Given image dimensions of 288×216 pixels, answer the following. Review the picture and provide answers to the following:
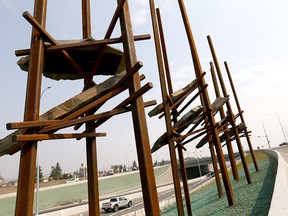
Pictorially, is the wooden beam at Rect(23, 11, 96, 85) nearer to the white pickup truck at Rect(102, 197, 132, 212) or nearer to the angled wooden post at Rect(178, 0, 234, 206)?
the angled wooden post at Rect(178, 0, 234, 206)

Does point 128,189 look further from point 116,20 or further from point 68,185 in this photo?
point 116,20

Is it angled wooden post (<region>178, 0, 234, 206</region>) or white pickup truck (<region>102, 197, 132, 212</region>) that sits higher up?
angled wooden post (<region>178, 0, 234, 206</region>)

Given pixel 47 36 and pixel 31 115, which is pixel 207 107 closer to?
pixel 47 36

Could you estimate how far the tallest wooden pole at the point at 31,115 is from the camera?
1976mm

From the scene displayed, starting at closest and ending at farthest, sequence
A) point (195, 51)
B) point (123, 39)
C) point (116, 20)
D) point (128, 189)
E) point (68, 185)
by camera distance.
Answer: point (123, 39)
point (116, 20)
point (195, 51)
point (68, 185)
point (128, 189)

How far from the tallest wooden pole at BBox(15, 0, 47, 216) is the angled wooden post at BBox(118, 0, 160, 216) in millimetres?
1055

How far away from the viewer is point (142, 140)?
2309mm

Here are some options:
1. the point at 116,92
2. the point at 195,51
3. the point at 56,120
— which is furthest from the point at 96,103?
the point at 195,51

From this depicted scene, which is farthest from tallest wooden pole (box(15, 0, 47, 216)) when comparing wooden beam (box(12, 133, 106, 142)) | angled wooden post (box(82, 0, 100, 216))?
angled wooden post (box(82, 0, 100, 216))

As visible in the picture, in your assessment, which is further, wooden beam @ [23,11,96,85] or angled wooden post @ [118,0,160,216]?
wooden beam @ [23,11,96,85]

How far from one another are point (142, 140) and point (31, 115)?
4.04 feet

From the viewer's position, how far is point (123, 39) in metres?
2.75

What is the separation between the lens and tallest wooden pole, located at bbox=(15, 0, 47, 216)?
1.98 m

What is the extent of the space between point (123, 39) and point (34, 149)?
1.72 metres
